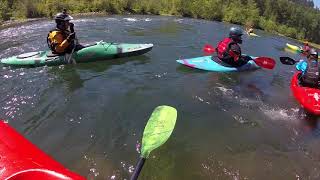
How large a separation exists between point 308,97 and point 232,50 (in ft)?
8.44

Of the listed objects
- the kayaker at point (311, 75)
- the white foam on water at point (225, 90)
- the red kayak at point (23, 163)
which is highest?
the red kayak at point (23, 163)

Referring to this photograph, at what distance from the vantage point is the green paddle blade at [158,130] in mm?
3955

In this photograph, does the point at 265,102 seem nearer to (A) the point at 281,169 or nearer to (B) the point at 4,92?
(A) the point at 281,169

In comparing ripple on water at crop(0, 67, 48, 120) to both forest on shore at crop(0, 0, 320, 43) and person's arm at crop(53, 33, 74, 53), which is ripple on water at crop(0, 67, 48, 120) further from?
forest on shore at crop(0, 0, 320, 43)

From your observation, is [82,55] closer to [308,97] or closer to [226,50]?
[226,50]

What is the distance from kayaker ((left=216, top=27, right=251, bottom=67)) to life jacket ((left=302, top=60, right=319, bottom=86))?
1978 mm

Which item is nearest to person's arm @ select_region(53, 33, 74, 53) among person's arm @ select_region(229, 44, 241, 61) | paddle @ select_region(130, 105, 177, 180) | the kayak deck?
the kayak deck

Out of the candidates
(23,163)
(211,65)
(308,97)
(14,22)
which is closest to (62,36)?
(211,65)

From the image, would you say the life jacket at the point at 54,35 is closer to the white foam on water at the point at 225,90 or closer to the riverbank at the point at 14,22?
the white foam on water at the point at 225,90

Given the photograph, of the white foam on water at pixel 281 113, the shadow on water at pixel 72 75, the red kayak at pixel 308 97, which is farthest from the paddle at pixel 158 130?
the red kayak at pixel 308 97

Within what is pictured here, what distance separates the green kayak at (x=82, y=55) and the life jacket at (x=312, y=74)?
4608 mm

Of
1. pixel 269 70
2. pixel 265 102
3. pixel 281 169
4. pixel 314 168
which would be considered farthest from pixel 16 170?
pixel 269 70

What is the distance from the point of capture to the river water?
16.7ft

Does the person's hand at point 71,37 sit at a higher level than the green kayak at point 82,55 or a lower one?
higher
